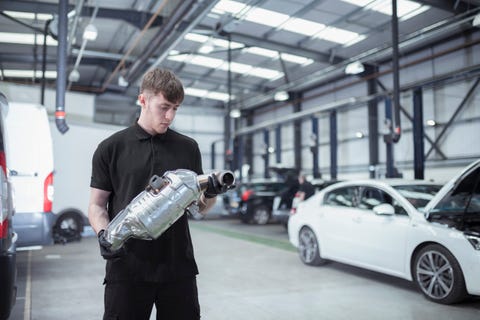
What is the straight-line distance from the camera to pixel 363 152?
58.3 ft

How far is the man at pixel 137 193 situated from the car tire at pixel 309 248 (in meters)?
5.00

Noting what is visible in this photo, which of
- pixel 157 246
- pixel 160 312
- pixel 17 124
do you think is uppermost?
pixel 17 124

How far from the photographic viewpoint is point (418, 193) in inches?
224

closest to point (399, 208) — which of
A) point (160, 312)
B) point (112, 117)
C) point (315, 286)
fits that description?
point (315, 286)

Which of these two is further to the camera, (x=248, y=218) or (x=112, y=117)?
(x=112, y=117)

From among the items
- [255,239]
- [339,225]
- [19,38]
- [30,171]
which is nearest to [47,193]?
[30,171]

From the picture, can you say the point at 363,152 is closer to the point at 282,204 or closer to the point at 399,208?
the point at 282,204

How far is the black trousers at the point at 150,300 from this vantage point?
174cm

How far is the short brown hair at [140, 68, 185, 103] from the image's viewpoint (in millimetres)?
1748

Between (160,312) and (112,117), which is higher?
(112,117)

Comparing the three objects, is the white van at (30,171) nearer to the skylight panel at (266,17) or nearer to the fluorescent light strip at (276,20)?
the fluorescent light strip at (276,20)

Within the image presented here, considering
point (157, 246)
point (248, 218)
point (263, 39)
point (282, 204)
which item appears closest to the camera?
point (157, 246)

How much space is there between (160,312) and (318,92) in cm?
1892

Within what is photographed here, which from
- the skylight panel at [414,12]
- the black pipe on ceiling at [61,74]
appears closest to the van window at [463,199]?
the black pipe on ceiling at [61,74]
